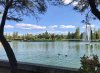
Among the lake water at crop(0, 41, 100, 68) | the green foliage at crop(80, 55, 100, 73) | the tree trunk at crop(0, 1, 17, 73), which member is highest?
the tree trunk at crop(0, 1, 17, 73)

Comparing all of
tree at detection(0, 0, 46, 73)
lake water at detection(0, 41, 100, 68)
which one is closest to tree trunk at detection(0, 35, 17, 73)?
tree at detection(0, 0, 46, 73)

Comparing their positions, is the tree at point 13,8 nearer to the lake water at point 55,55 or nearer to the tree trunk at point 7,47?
A: the tree trunk at point 7,47

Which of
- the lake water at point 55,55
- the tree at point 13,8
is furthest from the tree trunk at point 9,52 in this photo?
the lake water at point 55,55

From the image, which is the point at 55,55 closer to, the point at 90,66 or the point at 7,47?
the point at 7,47

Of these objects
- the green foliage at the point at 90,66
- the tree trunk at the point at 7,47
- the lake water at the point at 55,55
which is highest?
the tree trunk at the point at 7,47

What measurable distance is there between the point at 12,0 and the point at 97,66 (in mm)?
3745

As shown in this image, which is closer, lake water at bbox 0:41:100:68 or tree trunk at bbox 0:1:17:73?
tree trunk at bbox 0:1:17:73

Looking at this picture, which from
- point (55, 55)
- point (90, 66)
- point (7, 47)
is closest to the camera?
point (90, 66)

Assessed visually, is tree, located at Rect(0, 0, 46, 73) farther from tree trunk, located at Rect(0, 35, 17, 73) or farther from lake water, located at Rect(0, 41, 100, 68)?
lake water, located at Rect(0, 41, 100, 68)

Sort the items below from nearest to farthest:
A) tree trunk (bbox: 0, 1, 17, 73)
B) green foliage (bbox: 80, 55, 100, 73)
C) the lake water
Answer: green foliage (bbox: 80, 55, 100, 73)
tree trunk (bbox: 0, 1, 17, 73)
the lake water

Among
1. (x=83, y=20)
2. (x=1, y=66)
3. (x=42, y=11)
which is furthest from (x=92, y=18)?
(x=1, y=66)

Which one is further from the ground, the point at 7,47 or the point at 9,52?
the point at 7,47

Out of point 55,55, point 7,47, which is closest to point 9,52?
point 7,47

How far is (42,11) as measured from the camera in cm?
1088
